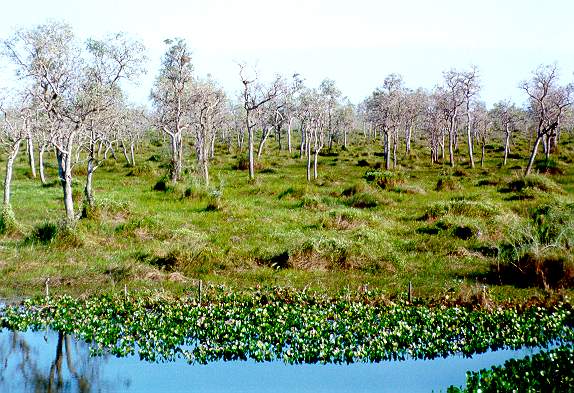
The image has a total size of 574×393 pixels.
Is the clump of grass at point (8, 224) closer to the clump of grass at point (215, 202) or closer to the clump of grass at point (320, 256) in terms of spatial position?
the clump of grass at point (215, 202)

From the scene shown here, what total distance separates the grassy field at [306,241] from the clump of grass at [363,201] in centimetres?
11

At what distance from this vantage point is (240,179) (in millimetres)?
51156

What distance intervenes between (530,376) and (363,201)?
25.7 meters

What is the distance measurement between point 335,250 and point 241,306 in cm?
648

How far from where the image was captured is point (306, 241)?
80.6 feet

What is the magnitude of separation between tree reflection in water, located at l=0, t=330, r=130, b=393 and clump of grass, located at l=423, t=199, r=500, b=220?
21842 millimetres

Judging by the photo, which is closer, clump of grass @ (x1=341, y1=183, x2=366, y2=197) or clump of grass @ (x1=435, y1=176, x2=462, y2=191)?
clump of grass @ (x1=341, y1=183, x2=366, y2=197)

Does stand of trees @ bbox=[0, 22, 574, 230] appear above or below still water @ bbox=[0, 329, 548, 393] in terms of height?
above

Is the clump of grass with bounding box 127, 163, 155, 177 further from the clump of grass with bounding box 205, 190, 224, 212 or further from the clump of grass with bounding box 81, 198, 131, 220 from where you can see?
the clump of grass with bounding box 81, 198, 131, 220

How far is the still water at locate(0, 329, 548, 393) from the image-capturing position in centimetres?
1370

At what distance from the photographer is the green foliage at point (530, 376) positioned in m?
12.1

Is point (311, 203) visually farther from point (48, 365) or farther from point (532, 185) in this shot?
point (48, 365)

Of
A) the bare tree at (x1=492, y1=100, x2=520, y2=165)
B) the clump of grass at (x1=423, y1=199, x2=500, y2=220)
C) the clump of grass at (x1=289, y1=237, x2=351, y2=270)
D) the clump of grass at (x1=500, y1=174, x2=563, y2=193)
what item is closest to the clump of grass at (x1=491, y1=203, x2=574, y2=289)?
the clump of grass at (x1=289, y1=237, x2=351, y2=270)

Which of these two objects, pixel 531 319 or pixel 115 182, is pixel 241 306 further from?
pixel 115 182
